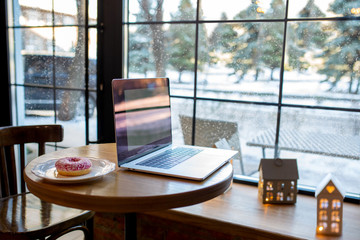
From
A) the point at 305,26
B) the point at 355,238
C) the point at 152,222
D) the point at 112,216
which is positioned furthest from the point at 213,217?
the point at 305,26

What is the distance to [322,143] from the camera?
1.90 metres

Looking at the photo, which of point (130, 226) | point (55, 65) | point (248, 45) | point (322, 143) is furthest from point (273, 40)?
point (55, 65)

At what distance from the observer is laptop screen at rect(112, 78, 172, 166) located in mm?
1291

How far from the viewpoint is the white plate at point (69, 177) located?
44.9 inches

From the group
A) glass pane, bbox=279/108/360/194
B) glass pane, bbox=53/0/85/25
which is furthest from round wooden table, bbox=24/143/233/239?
glass pane, bbox=53/0/85/25

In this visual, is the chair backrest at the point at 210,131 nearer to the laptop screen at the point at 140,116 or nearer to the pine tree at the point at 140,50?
the pine tree at the point at 140,50

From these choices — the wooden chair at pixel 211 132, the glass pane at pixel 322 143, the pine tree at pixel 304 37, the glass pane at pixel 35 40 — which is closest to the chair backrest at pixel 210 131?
the wooden chair at pixel 211 132

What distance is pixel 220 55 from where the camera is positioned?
81.0 inches

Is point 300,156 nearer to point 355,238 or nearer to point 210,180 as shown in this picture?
point 355,238

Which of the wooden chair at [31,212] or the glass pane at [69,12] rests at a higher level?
the glass pane at [69,12]

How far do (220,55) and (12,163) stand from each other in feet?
4.29

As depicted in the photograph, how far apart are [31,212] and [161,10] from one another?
1344 mm

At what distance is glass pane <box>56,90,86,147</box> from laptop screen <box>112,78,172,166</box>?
3.35ft

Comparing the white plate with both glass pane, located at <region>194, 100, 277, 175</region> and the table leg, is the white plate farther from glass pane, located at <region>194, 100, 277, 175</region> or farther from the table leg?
glass pane, located at <region>194, 100, 277, 175</region>
